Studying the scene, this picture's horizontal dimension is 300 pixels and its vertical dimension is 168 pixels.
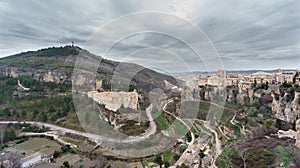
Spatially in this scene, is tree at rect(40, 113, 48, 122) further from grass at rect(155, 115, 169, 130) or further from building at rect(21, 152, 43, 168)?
grass at rect(155, 115, 169, 130)

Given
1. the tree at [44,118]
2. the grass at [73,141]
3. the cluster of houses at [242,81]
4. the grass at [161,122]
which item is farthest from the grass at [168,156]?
the tree at [44,118]

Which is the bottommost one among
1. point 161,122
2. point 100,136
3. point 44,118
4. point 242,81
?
point 100,136

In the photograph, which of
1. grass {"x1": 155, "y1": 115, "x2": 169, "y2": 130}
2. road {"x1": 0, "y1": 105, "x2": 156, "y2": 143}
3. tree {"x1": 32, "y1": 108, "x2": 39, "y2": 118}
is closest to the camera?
road {"x1": 0, "y1": 105, "x2": 156, "y2": 143}

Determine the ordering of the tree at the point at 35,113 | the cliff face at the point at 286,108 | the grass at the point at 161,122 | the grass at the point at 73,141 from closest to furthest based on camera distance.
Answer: the cliff face at the point at 286,108
the grass at the point at 73,141
the grass at the point at 161,122
the tree at the point at 35,113

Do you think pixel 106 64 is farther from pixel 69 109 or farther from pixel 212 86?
pixel 212 86

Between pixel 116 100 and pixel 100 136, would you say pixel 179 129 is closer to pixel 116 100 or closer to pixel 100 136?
pixel 100 136

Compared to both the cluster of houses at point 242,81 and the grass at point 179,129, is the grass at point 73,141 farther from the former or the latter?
the cluster of houses at point 242,81

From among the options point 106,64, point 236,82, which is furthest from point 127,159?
point 106,64

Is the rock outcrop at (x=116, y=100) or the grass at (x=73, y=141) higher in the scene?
the rock outcrop at (x=116, y=100)

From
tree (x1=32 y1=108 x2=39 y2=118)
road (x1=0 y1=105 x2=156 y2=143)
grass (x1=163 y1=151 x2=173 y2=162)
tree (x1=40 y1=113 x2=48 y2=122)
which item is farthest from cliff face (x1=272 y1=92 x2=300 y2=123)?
tree (x1=32 y1=108 x2=39 y2=118)

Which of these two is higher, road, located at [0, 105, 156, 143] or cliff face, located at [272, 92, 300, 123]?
cliff face, located at [272, 92, 300, 123]

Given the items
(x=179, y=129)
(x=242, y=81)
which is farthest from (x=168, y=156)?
(x=242, y=81)
